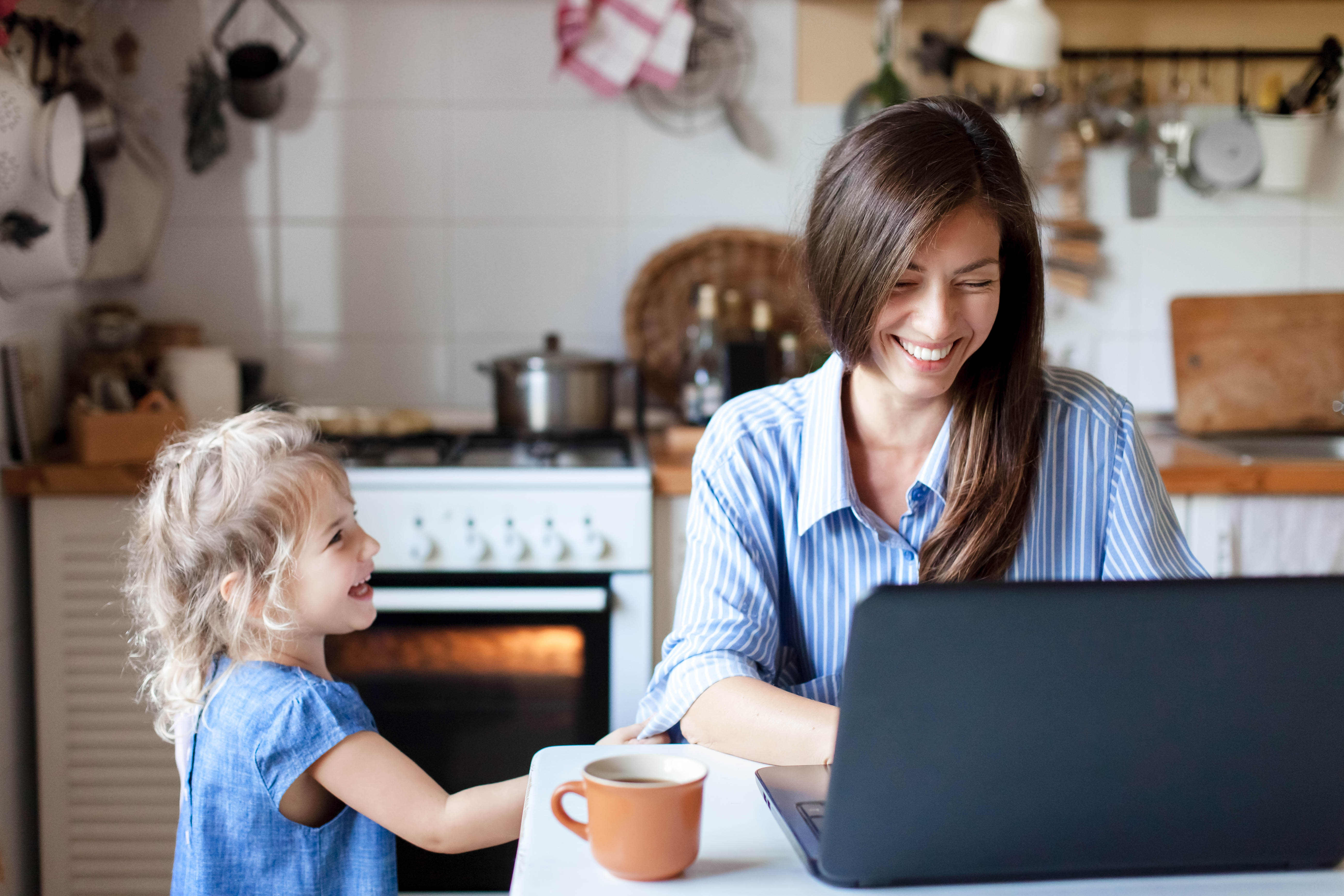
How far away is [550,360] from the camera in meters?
2.15

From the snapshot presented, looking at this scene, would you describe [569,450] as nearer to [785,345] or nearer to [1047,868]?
[785,345]

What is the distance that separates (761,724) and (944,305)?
→ 0.39 metres

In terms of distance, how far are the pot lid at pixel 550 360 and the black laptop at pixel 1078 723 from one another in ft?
5.16

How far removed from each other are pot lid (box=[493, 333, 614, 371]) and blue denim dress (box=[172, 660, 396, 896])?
1177 millimetres

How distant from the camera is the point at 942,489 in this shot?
112 centimetres

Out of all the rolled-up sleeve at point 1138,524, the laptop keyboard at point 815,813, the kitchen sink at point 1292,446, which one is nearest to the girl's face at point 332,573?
the laptop keyboard at point 815,813

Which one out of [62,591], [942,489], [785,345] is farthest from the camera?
[785,345]

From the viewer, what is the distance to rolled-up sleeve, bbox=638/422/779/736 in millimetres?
1004

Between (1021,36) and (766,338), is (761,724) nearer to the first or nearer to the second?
(766,338)

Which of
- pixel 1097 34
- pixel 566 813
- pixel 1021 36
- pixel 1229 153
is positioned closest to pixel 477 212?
pixel 1021 36

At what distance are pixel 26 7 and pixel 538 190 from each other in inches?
37.9

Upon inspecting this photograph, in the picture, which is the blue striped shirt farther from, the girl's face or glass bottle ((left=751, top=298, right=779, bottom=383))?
glass bottle ((left=751, top=298, right=779, bottom=383))

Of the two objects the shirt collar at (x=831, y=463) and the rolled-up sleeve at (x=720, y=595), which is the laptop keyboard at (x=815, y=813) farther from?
the shirt collar at (x=831, y=463)

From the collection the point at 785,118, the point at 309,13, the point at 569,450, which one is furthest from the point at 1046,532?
the point at 309,13
